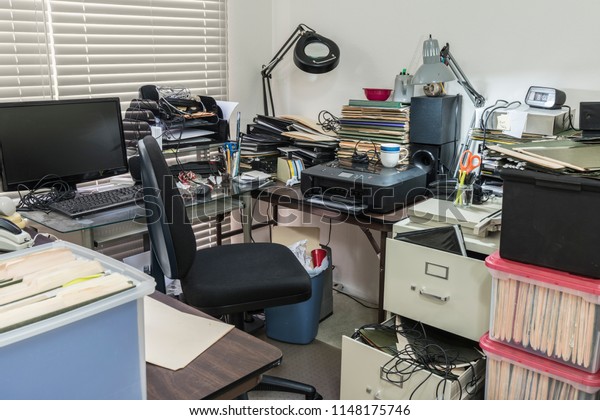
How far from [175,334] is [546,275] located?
954mm

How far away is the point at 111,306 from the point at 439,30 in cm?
223

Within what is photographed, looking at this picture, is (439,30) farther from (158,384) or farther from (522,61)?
(158,384)

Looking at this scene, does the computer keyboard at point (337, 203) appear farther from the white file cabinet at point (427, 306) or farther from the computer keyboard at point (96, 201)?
the computer keyboard at point (96, 201)

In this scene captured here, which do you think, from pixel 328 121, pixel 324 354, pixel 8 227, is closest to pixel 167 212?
pixel 8 227

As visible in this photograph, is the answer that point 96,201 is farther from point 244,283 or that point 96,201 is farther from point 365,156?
point 365,156

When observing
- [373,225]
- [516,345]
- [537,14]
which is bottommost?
[516,345]

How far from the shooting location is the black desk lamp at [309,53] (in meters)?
2.77

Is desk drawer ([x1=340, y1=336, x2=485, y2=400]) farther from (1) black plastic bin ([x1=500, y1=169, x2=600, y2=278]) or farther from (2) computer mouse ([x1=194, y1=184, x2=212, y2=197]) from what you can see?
(2) computer mouse ([x1=194, y1=184, x2=212, y2=197])

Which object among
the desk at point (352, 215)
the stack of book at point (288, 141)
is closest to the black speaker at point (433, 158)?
the desk at point (352, 215)

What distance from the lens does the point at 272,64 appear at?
3.12 m

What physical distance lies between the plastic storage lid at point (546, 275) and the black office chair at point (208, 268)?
67 cm

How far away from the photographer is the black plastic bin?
4.36ft

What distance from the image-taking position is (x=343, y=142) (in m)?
2.62
